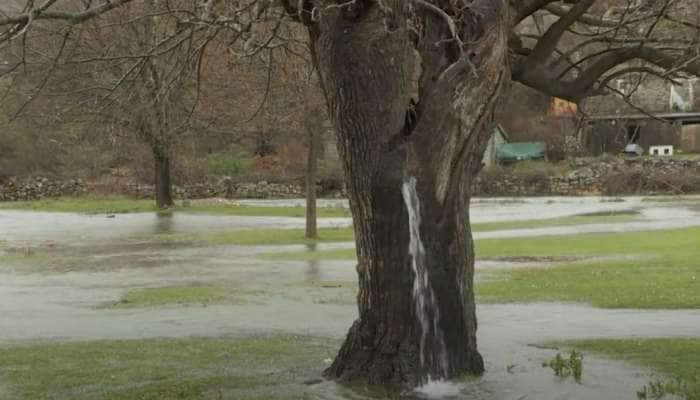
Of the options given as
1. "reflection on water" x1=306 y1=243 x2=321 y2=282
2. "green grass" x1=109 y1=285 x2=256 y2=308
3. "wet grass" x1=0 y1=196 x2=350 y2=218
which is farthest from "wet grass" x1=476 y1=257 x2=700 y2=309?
"wet grass" x1=0 y1=196 x2=350 y2=218

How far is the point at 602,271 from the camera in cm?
2058

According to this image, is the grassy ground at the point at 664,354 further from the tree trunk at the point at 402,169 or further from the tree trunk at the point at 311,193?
the tree trunk at the point at 311,193

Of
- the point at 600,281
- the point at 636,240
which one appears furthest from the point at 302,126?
the point at 600,281

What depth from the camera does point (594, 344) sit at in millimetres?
12617

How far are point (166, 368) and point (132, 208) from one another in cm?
3830

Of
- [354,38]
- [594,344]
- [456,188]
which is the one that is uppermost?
[354,38]

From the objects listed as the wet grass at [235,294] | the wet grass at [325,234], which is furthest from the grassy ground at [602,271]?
the wet grass at [235,294]

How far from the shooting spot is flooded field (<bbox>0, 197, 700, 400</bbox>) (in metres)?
10.6

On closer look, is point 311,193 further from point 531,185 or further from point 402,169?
point 531,185

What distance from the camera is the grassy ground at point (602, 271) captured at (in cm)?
1694

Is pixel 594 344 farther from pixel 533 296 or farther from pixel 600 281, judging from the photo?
pixel 600 281

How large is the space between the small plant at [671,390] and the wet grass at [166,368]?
11.5 feet

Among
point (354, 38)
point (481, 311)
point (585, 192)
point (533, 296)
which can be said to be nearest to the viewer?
point (354, 38)

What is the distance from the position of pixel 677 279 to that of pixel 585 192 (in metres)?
42.6
